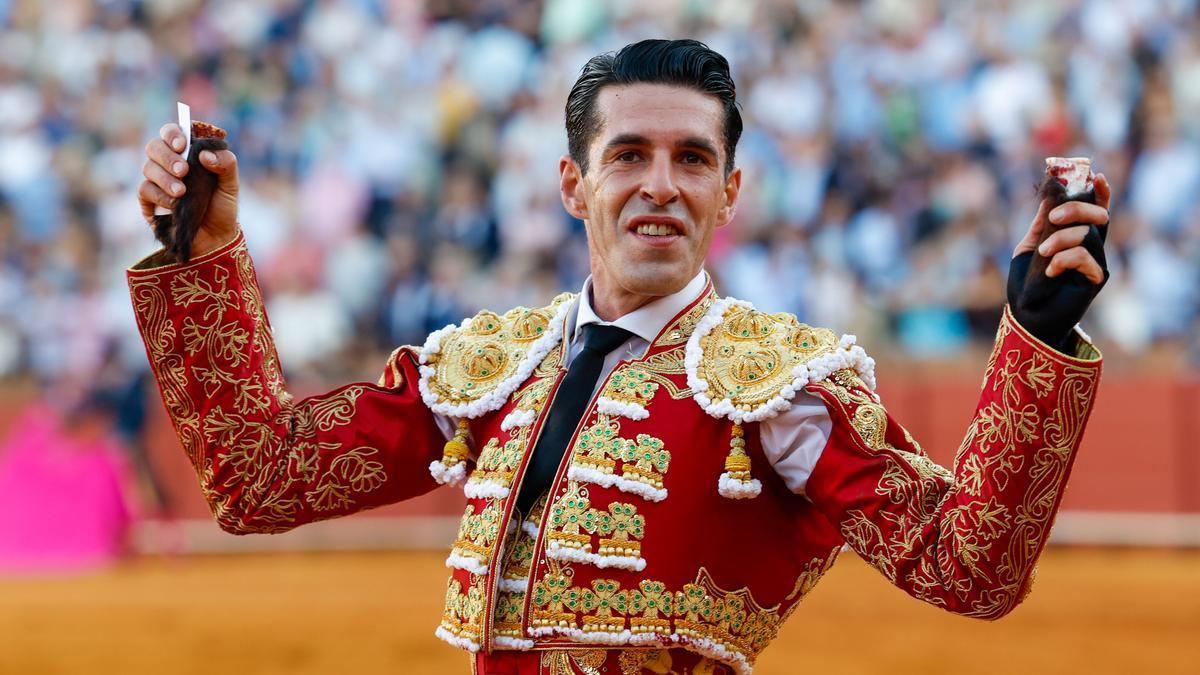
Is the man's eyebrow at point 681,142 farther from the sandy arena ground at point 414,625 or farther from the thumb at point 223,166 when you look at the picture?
the sandy arena ground at point 414,625

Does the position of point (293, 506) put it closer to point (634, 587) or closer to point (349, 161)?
point (634, 587)

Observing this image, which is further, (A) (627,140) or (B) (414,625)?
(B) (414,625)

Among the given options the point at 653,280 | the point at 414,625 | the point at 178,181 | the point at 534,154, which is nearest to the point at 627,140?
the point at 653,280


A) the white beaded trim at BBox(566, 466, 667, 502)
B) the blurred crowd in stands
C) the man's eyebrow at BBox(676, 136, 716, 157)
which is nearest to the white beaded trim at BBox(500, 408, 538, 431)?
the white beaded trim at BBox(566, 466, 667, 502)

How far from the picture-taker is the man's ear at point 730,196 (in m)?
2.17

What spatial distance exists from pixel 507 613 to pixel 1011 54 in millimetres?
7723

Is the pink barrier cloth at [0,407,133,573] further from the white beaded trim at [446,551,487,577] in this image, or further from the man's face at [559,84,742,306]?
the man's face at [559,84,742,306]

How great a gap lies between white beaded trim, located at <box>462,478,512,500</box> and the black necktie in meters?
0.02

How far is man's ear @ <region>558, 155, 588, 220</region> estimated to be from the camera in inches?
87.5

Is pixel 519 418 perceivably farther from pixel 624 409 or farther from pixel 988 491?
pixel 988 491

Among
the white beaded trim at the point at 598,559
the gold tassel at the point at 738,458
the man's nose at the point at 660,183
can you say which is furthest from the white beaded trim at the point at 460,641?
the man's nose at the point at 660,183

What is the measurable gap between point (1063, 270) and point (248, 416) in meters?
1.03

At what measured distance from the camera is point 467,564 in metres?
2.11

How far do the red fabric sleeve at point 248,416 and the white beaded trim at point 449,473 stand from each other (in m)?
0.06
